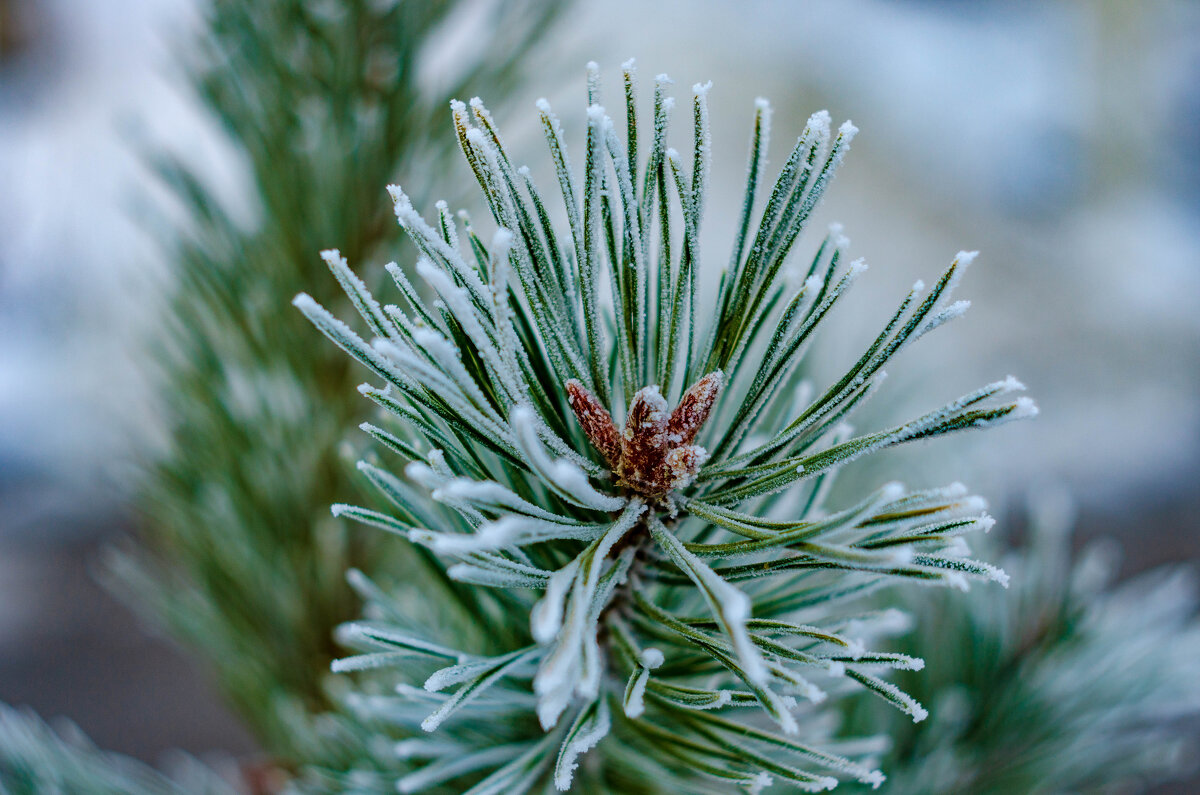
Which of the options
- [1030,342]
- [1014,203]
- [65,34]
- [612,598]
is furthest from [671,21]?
[612,598]

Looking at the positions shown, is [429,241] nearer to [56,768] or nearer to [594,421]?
[594,421]

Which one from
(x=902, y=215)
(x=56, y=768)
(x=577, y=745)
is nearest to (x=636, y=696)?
(x=577, y=745)

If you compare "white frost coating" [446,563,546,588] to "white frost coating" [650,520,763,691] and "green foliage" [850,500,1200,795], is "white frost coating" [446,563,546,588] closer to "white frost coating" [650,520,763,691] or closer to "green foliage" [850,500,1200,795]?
"white frost coating" [650,520,763,691]

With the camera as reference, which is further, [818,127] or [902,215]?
[902,215]

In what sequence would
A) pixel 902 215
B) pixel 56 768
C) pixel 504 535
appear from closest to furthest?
1. pixel 504 535
2. pixel 56 768
3. pixel 902 215

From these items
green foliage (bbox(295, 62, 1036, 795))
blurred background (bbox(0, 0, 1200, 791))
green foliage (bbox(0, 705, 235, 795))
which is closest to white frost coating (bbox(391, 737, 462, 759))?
green foliage (bbox(295, 62, 1036, 795))

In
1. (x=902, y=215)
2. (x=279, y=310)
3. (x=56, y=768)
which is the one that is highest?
(x=902, y=215)

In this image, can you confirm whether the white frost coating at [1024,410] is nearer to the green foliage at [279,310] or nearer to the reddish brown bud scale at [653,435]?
the reddish brown bud scale at [653,435]

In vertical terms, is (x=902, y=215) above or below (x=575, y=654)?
above
